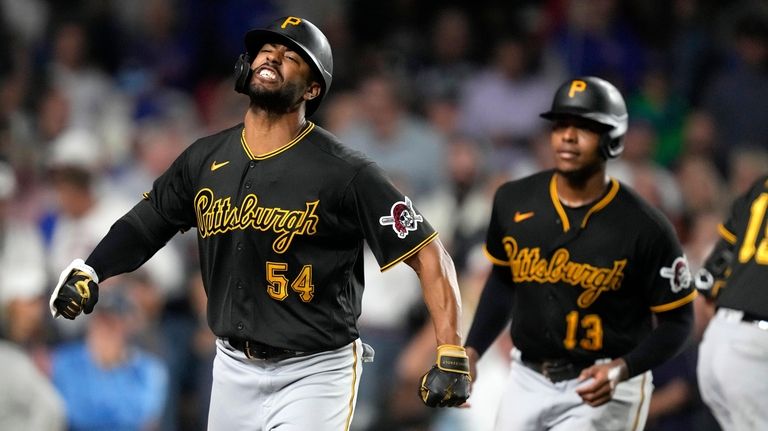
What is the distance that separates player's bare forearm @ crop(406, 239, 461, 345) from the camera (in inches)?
172

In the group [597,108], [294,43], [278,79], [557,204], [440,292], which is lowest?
[440,292]

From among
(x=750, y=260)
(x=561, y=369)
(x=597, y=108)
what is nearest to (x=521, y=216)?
(x=597, y=108)

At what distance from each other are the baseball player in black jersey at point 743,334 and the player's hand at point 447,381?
1.61m

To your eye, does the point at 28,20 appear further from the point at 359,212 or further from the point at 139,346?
the point at 359,212

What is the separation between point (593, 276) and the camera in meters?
5.24

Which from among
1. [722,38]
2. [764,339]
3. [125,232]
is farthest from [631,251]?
[722,38]

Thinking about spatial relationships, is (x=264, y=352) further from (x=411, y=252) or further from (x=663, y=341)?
(x=663, y=341)

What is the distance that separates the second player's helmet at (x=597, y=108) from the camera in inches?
209

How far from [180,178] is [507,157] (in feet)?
17.1

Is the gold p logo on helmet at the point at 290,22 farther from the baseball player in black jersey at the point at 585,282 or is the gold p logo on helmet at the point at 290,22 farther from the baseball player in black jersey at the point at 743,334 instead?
the baseball player in black jersey at the point at 743,334

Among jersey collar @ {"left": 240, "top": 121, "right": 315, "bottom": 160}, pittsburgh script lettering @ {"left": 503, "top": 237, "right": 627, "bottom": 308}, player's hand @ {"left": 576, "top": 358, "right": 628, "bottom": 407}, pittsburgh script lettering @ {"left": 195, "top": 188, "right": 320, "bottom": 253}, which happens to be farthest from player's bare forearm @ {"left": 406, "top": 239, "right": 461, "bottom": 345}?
pittsburgh script lettering @ {"left": 503, "top": 237, "right": 627, "bottom": 308}

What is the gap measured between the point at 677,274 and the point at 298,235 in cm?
165

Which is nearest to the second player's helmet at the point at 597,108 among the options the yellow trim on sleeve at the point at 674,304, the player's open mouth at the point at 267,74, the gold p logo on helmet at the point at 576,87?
the gold p logo on helmet at the point at 576,87

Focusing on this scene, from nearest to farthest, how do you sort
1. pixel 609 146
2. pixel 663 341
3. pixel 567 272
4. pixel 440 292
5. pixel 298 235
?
pixel 440 292 → pixel 298 235 → pixel 663 341 → pixel 567 272 → pixel 609 146
